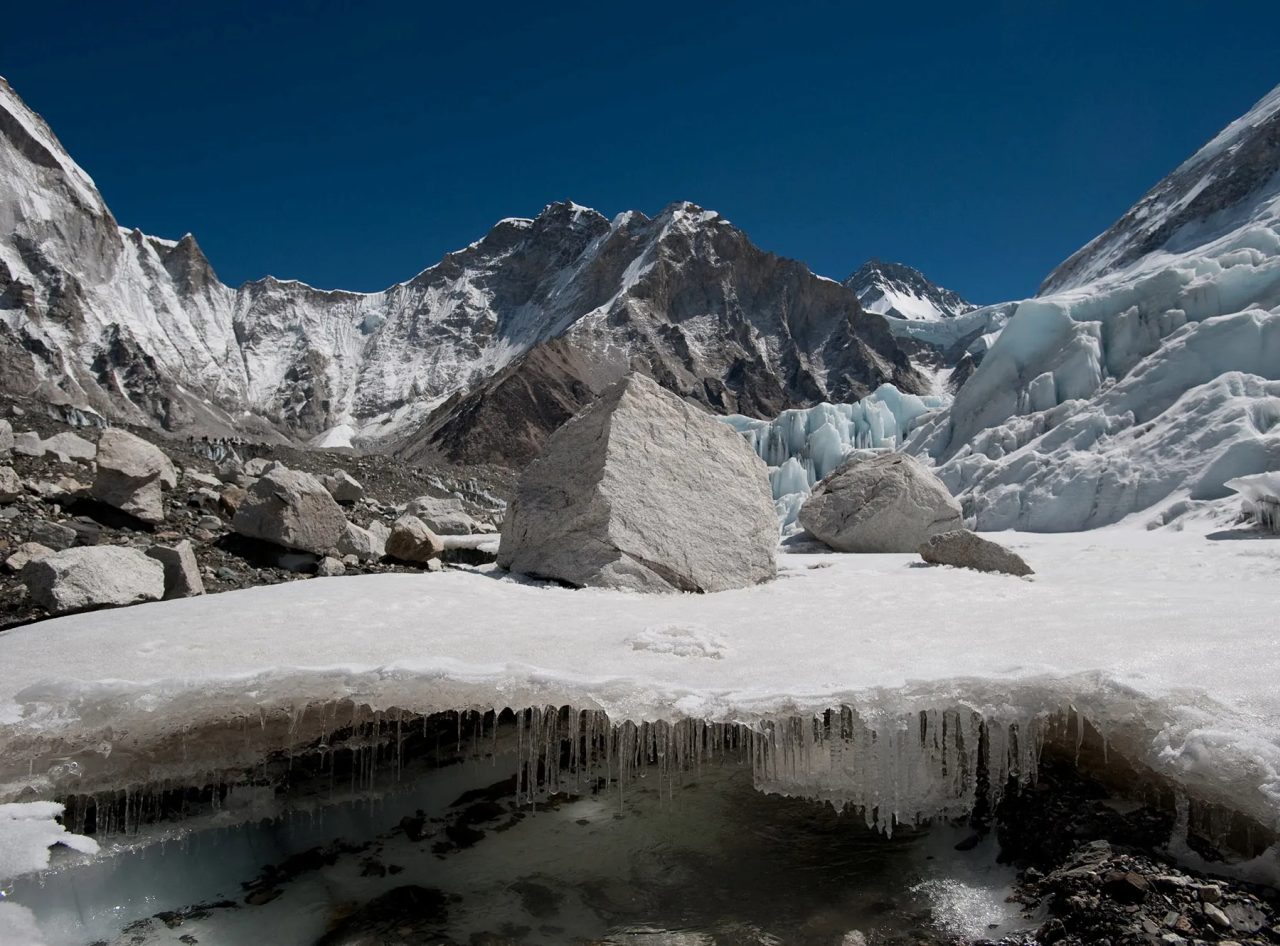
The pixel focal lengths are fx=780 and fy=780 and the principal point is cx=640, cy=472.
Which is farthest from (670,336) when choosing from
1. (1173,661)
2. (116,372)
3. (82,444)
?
(1173,661)

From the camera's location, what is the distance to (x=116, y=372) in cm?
9012

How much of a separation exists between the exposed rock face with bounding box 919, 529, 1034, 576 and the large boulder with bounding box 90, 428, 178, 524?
8.73 metres

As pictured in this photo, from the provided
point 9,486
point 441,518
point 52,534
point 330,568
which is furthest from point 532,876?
point 441,518

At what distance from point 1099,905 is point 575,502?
5.19 metres

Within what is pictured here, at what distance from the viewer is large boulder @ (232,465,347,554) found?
875cm

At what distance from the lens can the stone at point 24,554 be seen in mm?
6855

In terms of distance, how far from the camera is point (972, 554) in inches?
310

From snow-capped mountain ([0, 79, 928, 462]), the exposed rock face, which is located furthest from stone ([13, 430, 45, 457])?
snow-capped mountain ([0, 79, 928, 462])

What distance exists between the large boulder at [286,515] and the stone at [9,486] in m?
2.25

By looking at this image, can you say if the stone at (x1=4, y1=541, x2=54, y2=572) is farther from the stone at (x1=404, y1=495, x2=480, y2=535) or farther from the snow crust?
the stone at (x1=404, y1=495, x2=480, y2=535)

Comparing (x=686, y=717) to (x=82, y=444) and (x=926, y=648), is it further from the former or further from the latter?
(x=82, y=444)

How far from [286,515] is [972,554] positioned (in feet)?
24.3

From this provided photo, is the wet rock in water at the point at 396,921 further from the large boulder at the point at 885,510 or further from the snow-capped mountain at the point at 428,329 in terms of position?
the snow-capped mountain at the point at 428,329

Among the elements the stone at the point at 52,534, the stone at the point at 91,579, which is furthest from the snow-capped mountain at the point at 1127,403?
the stone at the point at 52,534
